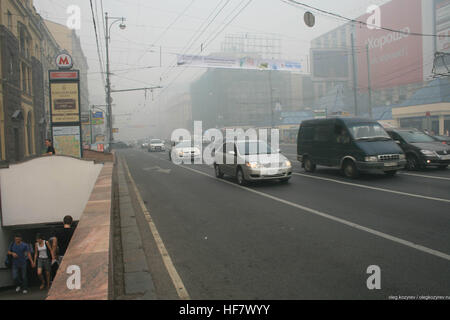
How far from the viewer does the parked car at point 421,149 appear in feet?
44.8

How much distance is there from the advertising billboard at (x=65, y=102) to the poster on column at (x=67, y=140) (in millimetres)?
449

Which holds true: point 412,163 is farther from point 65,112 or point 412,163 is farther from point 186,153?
point 65,112

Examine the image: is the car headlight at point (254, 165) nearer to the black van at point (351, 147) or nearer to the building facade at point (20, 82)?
the black van at point (351, 147)

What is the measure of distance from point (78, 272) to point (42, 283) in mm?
7706

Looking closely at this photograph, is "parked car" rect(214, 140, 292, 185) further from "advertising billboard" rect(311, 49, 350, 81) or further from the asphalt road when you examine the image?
"advertising billboard" rect(311, 49, 350, 81)

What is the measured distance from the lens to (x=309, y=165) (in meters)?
15.3

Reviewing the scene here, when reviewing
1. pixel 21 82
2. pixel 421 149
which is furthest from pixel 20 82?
pixel 421 149

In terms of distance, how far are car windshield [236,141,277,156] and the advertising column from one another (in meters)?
9.66

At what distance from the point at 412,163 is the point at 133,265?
12.4 m

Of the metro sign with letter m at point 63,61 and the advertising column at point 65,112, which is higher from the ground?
the metro sign with letter m at point 63,61

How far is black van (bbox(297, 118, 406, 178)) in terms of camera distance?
12.3 m

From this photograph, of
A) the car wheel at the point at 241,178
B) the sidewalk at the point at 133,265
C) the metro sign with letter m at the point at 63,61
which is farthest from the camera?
the metro sign with letter m at the point at 63,61

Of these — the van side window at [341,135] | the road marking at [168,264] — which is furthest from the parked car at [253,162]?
the road marking at [168,264]

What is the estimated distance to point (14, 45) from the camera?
2497 centimetres
